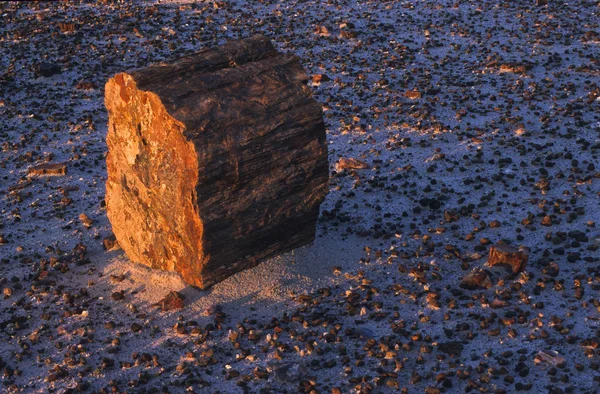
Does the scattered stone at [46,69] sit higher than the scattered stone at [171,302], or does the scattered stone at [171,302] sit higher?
the scattered stone at [46,69]

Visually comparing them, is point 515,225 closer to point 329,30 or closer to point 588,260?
point 588,260

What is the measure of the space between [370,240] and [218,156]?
227 cm

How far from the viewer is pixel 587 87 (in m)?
11.5

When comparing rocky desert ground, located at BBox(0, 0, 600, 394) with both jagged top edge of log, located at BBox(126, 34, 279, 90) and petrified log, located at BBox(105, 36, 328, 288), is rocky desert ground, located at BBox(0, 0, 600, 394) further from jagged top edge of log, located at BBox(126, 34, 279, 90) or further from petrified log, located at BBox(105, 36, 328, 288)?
jagged top edge of log, located at BBox(126, 34, 279, 90)

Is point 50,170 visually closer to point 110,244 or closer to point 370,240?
point 110,244

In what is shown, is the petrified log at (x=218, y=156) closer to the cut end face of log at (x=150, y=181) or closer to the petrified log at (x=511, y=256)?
the cut end face of log at (x=150, y=181)

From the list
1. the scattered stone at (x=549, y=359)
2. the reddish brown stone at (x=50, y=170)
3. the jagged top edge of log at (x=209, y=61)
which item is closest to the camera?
the scattered stone at (x=549, y=359)

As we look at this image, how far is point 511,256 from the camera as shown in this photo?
7262 mm

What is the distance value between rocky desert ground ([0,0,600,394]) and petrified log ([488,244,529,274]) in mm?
80

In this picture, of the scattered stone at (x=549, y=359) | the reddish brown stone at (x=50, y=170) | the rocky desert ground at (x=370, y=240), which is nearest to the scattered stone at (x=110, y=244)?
the rocky desert ground at (x=370, y=240)

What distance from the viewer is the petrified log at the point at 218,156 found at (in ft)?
21.4

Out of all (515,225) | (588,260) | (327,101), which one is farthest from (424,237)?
(327,101)

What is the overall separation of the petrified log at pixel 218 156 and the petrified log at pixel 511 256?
1764 mm

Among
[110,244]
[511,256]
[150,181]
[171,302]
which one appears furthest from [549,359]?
[110,244]
